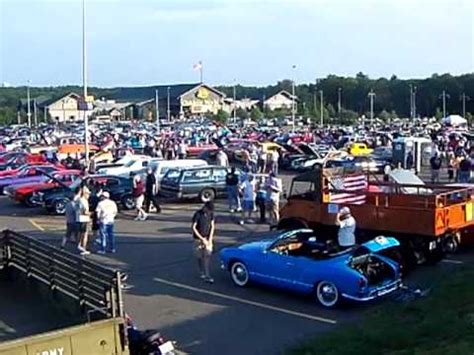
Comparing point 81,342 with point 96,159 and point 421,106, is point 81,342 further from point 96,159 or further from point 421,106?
point 421,106

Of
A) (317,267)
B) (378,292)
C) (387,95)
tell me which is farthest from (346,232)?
(387,95)

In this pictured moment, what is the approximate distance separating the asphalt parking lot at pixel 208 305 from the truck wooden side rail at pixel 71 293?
2.23 meters

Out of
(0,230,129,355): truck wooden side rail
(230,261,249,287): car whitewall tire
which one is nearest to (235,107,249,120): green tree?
(230,261,249,287): car whitewall tire

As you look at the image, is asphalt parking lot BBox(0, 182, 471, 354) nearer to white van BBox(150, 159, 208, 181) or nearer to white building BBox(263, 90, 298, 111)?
white van BBox(150, 159, 208, 181)

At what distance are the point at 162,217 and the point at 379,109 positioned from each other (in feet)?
424

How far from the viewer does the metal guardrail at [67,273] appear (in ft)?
30.1

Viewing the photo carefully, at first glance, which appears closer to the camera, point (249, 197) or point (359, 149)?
point (249, 197)

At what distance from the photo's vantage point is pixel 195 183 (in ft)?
96.6

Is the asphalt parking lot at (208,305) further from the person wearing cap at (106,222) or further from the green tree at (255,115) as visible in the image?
the green tree at (255,115)

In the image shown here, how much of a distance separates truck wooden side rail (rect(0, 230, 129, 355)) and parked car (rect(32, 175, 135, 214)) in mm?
14443

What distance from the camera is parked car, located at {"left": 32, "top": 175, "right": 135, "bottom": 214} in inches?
1071

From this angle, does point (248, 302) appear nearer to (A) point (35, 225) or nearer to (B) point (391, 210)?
(B) point (391, 210)

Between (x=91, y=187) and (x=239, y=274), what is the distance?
12537mm

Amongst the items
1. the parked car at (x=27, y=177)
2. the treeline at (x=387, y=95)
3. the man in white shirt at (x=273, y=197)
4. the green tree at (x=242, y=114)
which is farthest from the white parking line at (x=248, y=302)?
the green tree at (x=242, y=114)
